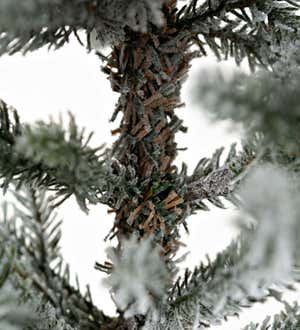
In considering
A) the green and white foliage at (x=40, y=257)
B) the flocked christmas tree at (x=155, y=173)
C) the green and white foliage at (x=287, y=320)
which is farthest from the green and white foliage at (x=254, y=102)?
the green and white foliage at (x=287, y=320)

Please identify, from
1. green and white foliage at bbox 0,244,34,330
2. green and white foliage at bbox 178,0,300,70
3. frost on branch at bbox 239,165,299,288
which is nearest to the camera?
frost on branch at bbox 239,165,299,288

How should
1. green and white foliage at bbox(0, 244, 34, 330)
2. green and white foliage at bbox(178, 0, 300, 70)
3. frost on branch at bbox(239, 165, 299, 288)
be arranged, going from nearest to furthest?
frost on branch at bbox(239, 165, 299, 288) < green and white foliage at bbox(0, 244, 34, 330) < green and white foliage at bbox(178, 0, 300, 70)

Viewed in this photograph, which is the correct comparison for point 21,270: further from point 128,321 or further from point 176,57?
point 176,57

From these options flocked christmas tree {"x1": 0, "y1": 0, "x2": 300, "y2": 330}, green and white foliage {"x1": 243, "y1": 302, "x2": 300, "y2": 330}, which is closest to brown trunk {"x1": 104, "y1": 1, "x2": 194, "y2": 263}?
flocked christmas tree {"x1": 0, "y1": 0, "x2": 300, "y2": 330}

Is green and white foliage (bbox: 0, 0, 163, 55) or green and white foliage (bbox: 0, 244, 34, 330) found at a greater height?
green and white foliage (bbox: 0, 0, 163, 55)

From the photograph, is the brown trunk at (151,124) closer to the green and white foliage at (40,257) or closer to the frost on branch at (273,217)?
the green and white foliage at (40,257)

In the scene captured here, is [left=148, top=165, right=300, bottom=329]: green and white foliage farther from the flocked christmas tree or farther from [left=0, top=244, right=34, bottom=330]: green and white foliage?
[left=0, top=244, right=34, bottom=330]: green and white foliage

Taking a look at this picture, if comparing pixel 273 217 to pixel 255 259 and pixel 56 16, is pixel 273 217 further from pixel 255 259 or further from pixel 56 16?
pixel 56 16

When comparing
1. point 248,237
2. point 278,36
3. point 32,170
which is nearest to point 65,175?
point 32,170
